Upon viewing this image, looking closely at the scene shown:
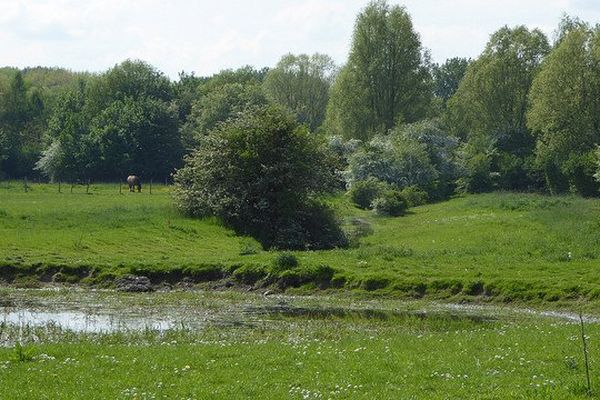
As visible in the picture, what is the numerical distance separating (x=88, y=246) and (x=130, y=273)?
20.9 ft

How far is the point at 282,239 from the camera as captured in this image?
5916 centimetres

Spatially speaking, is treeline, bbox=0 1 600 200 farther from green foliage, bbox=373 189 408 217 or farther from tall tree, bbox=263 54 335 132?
green foliage, bbox=373 189 408 217

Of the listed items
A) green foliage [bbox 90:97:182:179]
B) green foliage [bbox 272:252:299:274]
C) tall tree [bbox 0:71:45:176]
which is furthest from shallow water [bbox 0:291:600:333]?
tall tree [bbox 0:71:45:176]

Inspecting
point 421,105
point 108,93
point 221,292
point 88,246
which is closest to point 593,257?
point 221,292

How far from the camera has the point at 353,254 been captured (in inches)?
1993

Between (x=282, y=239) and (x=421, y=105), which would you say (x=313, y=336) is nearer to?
(x=282, y=239)

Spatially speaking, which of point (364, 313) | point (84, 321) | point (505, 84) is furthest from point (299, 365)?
point (505, 84)

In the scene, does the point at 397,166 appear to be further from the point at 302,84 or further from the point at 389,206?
the point at 302,84

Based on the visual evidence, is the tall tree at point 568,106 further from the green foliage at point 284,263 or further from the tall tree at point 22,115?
the tall tree at point 22,115

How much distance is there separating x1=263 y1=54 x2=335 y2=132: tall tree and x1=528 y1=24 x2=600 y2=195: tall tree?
77070 mm

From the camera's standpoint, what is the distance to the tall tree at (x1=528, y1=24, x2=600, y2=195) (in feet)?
328

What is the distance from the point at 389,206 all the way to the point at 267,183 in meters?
24.0

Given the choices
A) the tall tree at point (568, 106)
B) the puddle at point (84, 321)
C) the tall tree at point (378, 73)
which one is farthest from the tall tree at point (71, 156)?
the puddle at point (84, 321)

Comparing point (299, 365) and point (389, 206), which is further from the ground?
point (389, 206)
